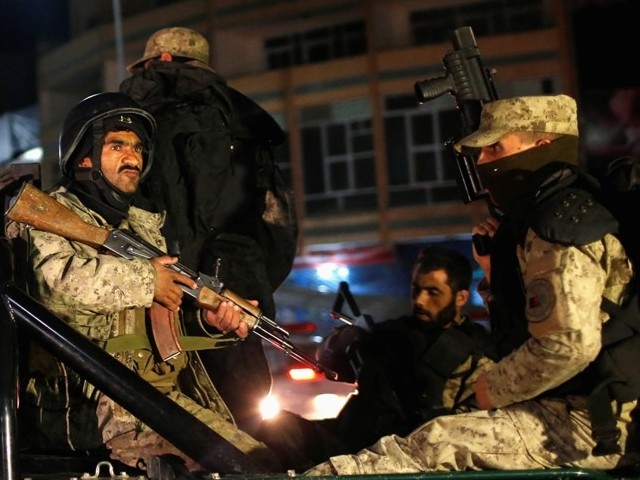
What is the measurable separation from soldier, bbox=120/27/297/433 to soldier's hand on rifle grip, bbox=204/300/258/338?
1.00 feet

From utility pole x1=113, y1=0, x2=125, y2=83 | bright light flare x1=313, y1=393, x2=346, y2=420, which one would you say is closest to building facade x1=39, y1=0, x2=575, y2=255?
utility pole x1=113, y1=0, x2=125, y2=83

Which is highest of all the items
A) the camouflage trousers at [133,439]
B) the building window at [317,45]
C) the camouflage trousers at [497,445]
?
the building window at [317,45]

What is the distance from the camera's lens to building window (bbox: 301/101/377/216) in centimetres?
2656

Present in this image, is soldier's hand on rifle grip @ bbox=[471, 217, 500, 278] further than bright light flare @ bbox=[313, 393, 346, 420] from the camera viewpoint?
No

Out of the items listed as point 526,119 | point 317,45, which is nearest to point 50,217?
point 526,119

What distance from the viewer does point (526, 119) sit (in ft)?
12.3

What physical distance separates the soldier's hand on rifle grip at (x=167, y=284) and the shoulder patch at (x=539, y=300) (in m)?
1.22

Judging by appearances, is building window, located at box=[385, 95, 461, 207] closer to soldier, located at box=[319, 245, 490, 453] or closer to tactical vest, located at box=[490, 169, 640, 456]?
soldier, located at box=[319, 245, 490, 453]

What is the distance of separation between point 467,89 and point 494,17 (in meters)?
22.2

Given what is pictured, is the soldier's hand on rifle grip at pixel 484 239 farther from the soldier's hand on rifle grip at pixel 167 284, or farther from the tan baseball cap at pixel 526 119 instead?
the soldier's hand on rifle grip at pixel 167 284

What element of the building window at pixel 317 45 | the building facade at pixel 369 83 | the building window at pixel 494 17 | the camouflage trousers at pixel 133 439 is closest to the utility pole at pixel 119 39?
the building facade at pixel 369 83

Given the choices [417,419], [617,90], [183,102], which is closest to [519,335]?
[417,419]

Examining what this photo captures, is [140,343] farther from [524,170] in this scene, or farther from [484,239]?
[524,170]

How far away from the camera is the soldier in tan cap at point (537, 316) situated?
11.1 ft
